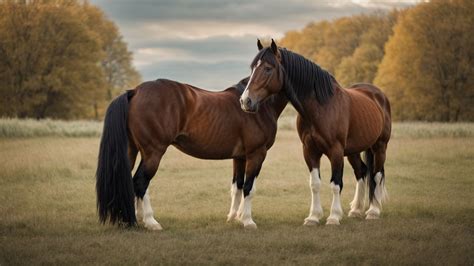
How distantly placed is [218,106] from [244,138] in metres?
0.59

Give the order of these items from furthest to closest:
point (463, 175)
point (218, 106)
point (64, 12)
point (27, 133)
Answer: point (64, 12), point (27, 133), point (463, 175), point (218, 106)

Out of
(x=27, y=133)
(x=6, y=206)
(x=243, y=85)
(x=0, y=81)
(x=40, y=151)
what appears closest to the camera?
(x=243, y=85)

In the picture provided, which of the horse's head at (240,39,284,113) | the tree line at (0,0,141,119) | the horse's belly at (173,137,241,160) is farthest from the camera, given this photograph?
the tree line at (0,0,141,119)

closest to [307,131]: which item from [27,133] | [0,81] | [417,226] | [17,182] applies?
[417,226]

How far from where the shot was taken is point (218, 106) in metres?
7.65

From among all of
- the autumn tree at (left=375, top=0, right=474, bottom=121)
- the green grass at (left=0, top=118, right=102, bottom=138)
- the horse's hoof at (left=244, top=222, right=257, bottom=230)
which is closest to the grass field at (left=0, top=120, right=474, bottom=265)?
the horse's hoof at (left=244, top=222, right=257, bottom=230)

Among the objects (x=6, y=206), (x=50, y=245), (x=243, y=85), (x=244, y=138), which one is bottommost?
(x=6, y=206)

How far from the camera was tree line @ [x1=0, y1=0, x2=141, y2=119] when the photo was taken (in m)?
32.0

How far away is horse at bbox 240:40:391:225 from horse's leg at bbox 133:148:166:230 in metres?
1.35

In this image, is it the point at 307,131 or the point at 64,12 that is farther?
the point at 64,12

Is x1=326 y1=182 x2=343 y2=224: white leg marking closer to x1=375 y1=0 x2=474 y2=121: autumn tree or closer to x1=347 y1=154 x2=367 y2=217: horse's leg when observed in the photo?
x1=347 y1=154 x2=367 y2=217: horse's leg

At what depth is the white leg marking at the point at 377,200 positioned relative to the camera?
8727 mm

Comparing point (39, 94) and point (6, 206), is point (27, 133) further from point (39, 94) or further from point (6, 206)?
point (6, 206)

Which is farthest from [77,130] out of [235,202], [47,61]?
[235,202]
